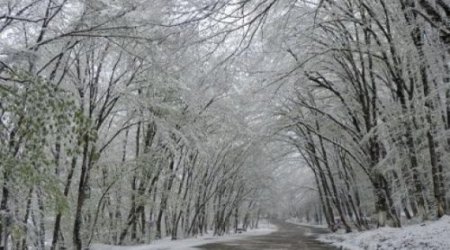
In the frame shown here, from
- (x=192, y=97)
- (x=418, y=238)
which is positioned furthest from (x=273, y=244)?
(x=418, y=238)

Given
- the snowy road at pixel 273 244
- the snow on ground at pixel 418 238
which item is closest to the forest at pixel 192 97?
the snow on ground at pixel 418 238

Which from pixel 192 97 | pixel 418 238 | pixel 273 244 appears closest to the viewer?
pixel 418 238

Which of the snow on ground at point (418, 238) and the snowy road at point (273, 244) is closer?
the snow on ground at point (418, 238)

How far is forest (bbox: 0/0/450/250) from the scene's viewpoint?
761 cm

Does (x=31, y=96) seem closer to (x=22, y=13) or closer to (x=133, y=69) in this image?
(x=22, y=13)

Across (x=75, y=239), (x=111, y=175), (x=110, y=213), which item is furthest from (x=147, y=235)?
(x=75, y=239)

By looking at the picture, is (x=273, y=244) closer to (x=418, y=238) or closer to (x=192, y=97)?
(x=192, y=97)

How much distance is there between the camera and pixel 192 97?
20.5 m

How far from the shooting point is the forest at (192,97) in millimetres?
7609

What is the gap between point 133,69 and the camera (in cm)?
1980

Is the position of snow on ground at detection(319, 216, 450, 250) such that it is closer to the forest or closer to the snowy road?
the forest

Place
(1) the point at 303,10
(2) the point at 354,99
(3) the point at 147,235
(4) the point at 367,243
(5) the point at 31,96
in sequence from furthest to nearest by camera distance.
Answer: (3) the point at 147,235
(2) the point at 354,99
(1) the point at 303,10
(4) the point at 367,243
(5) the point at 31,96

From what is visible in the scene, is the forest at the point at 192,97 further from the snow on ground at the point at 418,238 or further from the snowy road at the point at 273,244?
the snowy road at the point at 273,244

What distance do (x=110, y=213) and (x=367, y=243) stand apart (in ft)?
56.7
